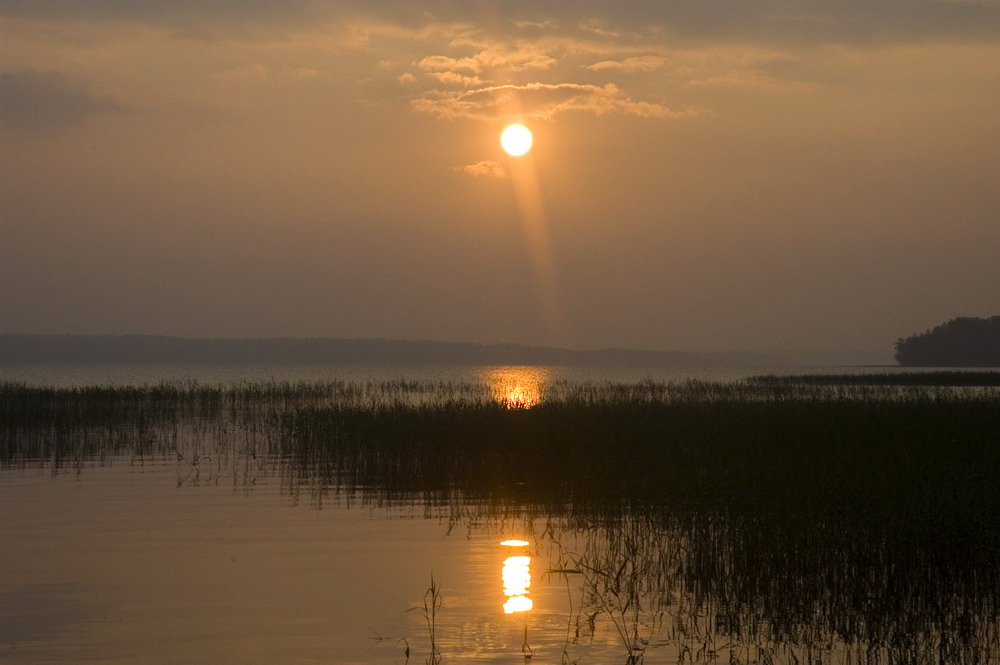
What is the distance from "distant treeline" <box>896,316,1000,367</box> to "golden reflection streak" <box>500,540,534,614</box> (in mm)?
125771

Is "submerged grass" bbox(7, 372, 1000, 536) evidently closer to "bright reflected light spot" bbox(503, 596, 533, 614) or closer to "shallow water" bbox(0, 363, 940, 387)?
"bright reflected light spot" bbox(503, 596, 533, 614)

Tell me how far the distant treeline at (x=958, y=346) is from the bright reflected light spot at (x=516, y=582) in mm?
125871

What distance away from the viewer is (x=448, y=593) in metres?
10.3

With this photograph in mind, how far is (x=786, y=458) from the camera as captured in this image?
17.2m

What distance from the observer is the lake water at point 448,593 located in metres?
8.39

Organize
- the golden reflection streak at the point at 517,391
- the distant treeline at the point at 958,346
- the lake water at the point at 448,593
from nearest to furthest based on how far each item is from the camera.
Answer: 1. the lake water at the point at 448,593
2. the golden reflection streak at the point at 517,391
3. the distant treeline at the point at 958,346

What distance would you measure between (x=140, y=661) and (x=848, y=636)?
5812mm

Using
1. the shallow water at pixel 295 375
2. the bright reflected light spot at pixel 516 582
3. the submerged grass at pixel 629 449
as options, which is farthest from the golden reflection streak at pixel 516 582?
the shallow water at pixel 295 375

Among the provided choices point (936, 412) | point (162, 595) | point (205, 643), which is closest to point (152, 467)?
point (162, 595)

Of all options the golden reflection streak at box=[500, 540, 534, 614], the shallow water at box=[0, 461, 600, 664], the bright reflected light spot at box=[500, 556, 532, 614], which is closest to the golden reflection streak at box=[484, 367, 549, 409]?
the shallow water at box=[0, 461, 600, 664]

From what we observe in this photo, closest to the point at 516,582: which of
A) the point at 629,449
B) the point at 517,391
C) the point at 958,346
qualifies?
the point at 629,449

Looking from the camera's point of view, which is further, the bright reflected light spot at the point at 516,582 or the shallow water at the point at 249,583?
the bright reflected light spot at the point at 516,582

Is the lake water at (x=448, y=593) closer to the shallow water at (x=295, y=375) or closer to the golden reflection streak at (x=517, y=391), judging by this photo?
the golden reflection streak at (x=517, y=391)

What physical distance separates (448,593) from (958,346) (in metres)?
132
